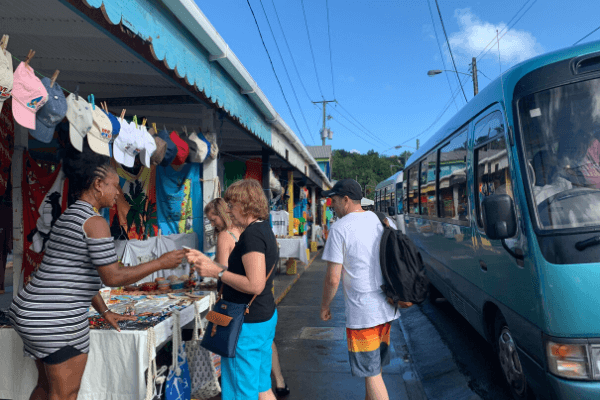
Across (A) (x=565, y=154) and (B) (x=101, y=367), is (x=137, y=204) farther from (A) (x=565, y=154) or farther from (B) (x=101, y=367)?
(A) (x=565, y=154)

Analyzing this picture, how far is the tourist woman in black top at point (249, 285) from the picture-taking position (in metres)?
2.52

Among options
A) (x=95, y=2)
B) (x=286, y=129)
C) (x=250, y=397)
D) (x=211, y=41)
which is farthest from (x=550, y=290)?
(x=286, y=129)

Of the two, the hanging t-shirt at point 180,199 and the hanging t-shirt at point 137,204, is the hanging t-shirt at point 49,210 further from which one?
the hanging t-shirt at point 180,199

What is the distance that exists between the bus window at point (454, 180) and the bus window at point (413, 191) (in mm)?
2090

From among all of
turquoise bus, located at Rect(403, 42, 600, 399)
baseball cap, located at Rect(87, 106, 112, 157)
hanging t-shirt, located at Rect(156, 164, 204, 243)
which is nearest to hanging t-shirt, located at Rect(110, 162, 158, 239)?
hanging t-shirt, located at Rect(156, 164, 204, 243)

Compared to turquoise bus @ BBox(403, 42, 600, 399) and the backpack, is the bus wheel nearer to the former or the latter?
turquoise bus @ BBox(403, 42, 600, 399)

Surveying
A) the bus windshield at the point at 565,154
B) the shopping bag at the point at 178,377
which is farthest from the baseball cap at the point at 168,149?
the bus windshield at the point at 565,154

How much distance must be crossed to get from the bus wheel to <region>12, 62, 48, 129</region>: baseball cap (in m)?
3.88

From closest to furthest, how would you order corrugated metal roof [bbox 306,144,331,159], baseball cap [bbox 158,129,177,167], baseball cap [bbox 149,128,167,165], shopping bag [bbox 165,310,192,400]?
shopping bag [bbox 165,310,192,400], baseball cap [bbox 149,128,167,165], baseball cap [bbox 158,129,177,167], corrugated metal roof [bbox 306,144,331,159]

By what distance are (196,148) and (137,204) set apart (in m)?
1.09

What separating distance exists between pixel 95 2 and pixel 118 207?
3.04 meters

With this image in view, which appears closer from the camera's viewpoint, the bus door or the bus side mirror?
the bus side mirror

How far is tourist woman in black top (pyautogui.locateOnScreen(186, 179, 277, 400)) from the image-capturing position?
2518mm

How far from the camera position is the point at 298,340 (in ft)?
18.6
